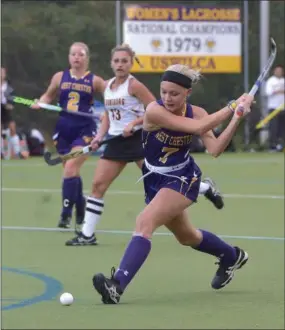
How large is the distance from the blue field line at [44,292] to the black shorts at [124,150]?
5.33 feet

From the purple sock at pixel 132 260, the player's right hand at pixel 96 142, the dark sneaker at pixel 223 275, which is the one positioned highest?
the player's right hand at pixel 96 142

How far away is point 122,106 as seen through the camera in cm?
978

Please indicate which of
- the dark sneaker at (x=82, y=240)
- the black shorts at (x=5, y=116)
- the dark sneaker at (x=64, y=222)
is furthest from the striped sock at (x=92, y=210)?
the black shorts at (x=5, y=116)

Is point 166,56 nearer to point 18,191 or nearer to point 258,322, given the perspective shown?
point 18,191

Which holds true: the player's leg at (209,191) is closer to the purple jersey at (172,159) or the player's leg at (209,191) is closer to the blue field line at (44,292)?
the blue field line at (44,292)

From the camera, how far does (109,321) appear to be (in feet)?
22.0

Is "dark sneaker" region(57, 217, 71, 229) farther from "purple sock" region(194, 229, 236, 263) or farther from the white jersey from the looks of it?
"purple sock" region(194, 229, 236, 263)

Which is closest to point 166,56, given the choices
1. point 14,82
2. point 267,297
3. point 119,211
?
point 14,82

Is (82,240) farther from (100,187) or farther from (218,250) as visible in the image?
(218,250)

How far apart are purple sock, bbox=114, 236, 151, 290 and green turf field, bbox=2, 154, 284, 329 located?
21 centimetres

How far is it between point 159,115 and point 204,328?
4.68 ft

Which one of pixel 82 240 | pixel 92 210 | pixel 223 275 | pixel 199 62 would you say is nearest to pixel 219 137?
pixel 223 275

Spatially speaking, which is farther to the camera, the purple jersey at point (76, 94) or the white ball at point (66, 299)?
the purple jersey at point (76, 94)

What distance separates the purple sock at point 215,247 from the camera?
25.5 feet
